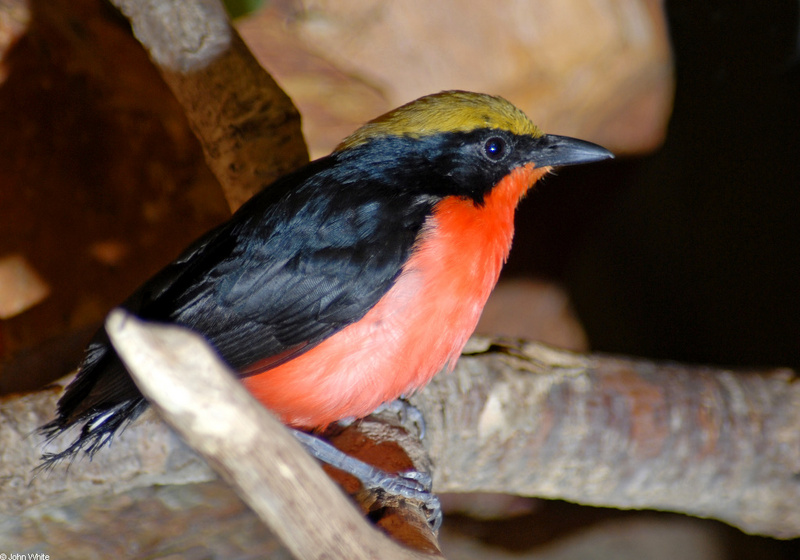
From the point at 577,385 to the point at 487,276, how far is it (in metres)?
1.08

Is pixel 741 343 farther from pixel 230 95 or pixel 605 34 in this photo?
pixel 230 95

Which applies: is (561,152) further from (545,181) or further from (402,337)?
(545,181)

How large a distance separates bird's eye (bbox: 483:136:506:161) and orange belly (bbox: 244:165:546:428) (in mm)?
232

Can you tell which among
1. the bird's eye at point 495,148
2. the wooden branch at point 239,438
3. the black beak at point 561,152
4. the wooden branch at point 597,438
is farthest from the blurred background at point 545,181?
the wooden branch at point 239,438

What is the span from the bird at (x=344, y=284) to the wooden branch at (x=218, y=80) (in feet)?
2.43

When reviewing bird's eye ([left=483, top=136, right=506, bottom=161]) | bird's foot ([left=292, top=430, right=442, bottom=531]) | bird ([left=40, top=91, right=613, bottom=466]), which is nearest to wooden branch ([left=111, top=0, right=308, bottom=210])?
bird ([left=40, top=91, right=613, bottom=466])

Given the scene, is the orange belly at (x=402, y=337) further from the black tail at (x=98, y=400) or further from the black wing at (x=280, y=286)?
the black tail at (x=98, y=400)

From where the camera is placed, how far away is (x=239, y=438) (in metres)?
1.18

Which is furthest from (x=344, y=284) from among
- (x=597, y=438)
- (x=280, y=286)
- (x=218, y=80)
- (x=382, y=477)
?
(x=597, y=438)

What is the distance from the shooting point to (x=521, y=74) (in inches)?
162

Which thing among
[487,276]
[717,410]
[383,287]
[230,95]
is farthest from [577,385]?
[230,95]

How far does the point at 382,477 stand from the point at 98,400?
2.82ft

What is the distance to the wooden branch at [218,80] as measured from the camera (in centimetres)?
286

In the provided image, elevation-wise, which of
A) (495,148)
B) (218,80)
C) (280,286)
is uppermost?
(218,80)
